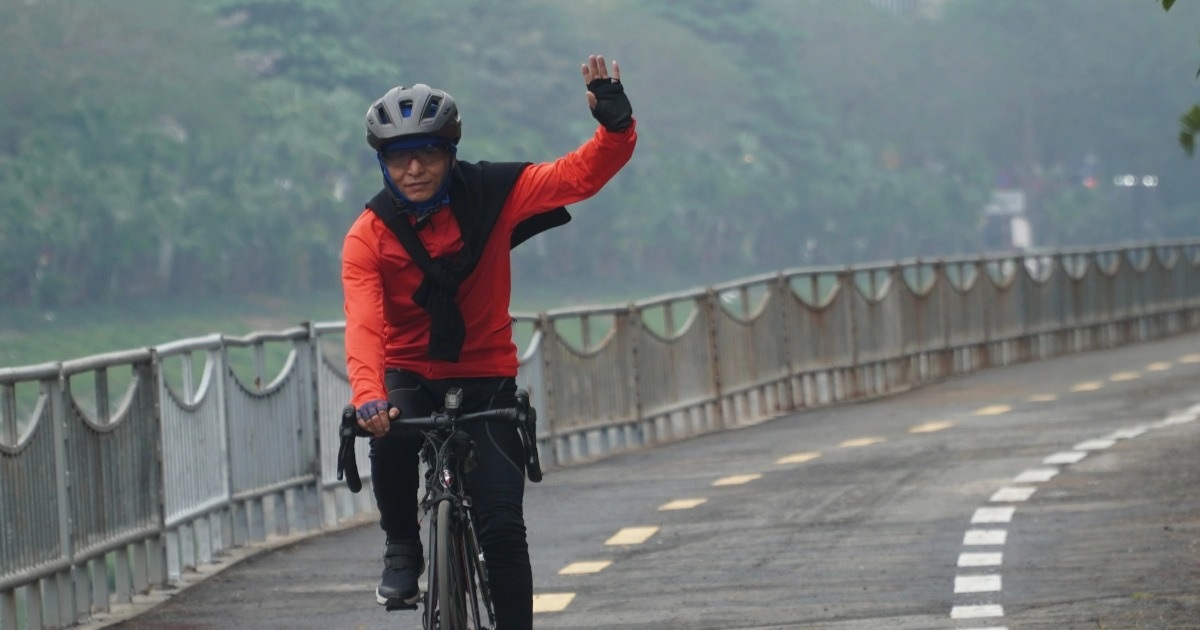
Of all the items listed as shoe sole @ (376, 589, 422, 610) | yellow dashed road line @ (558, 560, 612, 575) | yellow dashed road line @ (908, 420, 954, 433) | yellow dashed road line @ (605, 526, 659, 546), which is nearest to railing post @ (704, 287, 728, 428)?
yellow dashed road line @ (908, 420, 954, 433)

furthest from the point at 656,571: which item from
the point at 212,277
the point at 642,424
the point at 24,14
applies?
the point at 24,14

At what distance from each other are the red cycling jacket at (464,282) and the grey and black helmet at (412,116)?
0.80 ft

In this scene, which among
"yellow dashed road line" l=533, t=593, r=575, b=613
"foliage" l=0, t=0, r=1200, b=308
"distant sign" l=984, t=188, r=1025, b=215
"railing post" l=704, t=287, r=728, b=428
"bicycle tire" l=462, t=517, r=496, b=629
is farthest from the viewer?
"distant sign" l=984, t=188, r=1025, b=215

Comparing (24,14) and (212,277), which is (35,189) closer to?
(212,277)

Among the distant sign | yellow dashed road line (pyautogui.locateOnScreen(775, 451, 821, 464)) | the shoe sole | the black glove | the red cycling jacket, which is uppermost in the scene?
the distant sign

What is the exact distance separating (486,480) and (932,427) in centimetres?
1448

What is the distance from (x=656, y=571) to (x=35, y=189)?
3698 inches

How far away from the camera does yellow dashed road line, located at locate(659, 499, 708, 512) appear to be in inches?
587

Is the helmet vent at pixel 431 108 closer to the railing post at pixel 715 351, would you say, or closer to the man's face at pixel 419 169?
the man's face at pixel 419 169

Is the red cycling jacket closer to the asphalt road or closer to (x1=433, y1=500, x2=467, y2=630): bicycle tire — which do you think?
(x1=433, y1=500, x2=467, y2=630): bicycle tire

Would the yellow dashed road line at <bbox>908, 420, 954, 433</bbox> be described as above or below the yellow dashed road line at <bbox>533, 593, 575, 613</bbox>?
above

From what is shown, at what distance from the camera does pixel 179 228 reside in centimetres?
10650

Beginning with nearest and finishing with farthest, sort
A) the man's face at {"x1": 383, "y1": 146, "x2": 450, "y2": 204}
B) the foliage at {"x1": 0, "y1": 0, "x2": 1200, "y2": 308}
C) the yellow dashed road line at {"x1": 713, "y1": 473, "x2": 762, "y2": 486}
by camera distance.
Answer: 1. the man's face at {"x1": 383, "y1": 146, "x2": 450, "y2": 204}
2. the yellow dashed road line at {"x1": 713, "y1": 473, "x2": 762, "y2": 486}
3. the foliage at {"x1": 0, "y1": 0, "x2": 1200, "y2": 308}

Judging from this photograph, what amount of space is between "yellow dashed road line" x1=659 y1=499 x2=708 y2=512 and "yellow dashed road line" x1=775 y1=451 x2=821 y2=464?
2870 millimetres
